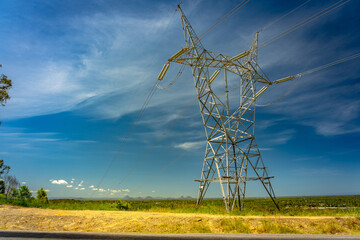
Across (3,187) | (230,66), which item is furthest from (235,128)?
(3,187)

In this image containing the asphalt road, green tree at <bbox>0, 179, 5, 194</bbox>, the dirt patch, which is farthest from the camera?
green tree at <bbox>0, 179, 5, 194</bbox>

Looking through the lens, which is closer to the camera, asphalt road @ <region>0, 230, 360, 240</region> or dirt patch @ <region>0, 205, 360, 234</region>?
asphalt road @ <region>0, 230, 360, 240</region>

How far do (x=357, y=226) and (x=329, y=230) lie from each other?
2.67 metres

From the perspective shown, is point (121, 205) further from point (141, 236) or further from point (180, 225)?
point (141, 236)

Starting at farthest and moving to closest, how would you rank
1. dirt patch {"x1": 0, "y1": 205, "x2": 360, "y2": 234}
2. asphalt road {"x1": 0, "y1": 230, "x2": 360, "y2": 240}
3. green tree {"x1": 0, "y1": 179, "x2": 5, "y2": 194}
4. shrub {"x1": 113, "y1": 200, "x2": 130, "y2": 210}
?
1. green tree {"x1": 0, "y1": 179, "x2": 5, "y2": 194}
2. shrub {"x1": 113, "y1": 200, "x2": 130, "y2": 210}
3. dirt patch {"x1": 0, "y1": 205, "x2": 360, "y2": 234}
4. asphalt road {"x1": 0, "y1": 230, "x2": 360, "y2": 240}

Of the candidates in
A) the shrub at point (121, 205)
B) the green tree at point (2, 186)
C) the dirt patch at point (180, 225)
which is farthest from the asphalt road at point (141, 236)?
the green tree at point (2, 186)

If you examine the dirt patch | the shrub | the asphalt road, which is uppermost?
the asphalt road

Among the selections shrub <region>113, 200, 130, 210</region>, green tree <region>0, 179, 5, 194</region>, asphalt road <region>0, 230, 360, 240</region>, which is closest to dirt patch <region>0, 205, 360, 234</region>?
asphalt road <region>0, 230, 360, 240</region>

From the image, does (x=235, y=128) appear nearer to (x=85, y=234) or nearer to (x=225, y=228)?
(x=225, y=228)

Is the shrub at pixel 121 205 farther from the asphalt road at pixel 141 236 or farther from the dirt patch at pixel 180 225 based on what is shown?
the asphalt road at pixel 141 236

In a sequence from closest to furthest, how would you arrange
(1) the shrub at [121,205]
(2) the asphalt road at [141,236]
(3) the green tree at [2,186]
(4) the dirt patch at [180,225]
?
(2) the asphalt road at [141,236], (4) the dirt patch at [180,225], (1) the shrub at [121,205], (3) the green tree at [2,186]

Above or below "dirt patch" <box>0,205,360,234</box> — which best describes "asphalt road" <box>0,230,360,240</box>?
above

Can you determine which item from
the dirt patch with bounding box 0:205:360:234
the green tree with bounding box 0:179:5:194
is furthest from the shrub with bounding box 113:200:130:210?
the green tree with bounding box 0:179:5:194

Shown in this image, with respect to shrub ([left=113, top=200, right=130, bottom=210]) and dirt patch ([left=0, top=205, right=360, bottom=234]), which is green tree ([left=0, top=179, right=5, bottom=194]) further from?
dirt patch ([left=0, top=205, right=360, bottom=234])
